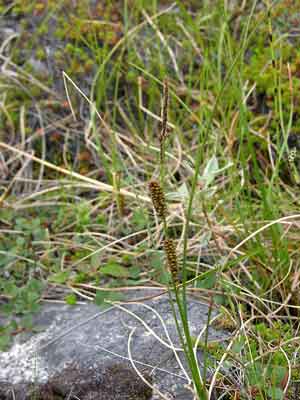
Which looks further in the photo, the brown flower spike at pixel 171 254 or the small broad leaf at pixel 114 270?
the small broad leaf at pixel 114 270

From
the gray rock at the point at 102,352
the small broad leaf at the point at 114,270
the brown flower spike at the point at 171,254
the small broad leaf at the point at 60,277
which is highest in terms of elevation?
the brown flower spike at the point at 171,254

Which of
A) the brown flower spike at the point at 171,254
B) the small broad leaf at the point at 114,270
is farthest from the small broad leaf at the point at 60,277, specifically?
the brown flower spike at the point at 171,254

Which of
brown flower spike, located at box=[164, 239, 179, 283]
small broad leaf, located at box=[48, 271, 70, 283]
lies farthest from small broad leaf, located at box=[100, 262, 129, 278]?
brown flower spike, located at box=[164, 239, 179, 283]

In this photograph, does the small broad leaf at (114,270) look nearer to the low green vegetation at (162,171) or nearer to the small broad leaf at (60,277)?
the low green vegetation at (162,171)

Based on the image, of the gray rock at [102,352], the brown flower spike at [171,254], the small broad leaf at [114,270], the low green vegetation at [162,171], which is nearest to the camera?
the brown flower spike at [171,254]

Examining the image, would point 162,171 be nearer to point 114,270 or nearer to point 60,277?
point 114,270

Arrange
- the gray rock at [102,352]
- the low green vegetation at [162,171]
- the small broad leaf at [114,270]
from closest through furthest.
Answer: the gray rock at [102,352] < the low green vegetation at [162,171] < the small broad leaf at [114,270]
